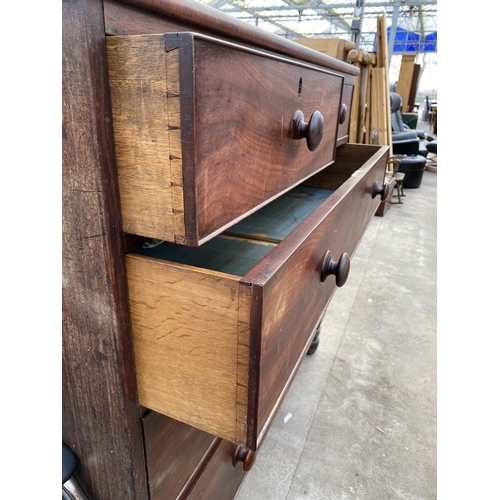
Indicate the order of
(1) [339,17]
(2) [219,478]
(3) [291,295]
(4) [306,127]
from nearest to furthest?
(3) [291,295] → (4) [306,127] → (2) [219,478] → (1) [339,17]

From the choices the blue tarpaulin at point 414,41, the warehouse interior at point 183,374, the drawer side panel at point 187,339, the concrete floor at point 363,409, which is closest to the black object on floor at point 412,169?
the concrete floor at point 363,409

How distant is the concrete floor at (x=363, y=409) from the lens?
95 centimetres

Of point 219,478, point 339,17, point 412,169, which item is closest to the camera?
point 219,478

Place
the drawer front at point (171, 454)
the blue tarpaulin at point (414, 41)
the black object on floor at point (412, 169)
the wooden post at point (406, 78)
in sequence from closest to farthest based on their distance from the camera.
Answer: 1. the drawer front at point (171, 454)
2. the black object on floor at point (412, 169)
3. the wooden post at point (406, 78)
4. the blue tarpaulin at point (414, 41)

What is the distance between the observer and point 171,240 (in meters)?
0.32

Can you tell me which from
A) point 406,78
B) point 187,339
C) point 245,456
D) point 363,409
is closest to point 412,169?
point 363,409

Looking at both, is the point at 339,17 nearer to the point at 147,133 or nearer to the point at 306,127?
the point at 306,127

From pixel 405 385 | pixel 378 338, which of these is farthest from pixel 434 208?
pixel 405 385

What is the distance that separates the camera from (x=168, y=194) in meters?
0.31

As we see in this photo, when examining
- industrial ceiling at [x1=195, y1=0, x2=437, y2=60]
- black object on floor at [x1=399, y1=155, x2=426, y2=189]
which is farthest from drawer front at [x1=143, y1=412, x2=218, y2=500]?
industrial ceiling at [x1=195, y1=0, x2=437, y2=60]

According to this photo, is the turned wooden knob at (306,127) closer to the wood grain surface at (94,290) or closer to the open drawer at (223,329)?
the open drawer at (223,329)

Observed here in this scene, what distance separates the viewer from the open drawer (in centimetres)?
33

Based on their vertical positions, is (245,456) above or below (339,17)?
below

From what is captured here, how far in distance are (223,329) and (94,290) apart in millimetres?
127
